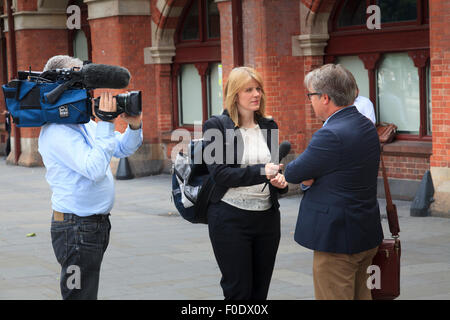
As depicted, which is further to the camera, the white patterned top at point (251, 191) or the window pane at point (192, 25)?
the window pane at point (192, 25)

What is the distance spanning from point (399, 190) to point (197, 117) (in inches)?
229

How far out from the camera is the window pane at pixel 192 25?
16.7m

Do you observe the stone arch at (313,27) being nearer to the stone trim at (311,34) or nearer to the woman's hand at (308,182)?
the stone trim at (311,34)

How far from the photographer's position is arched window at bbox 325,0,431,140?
40.3 ft

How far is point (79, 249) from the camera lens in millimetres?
4531

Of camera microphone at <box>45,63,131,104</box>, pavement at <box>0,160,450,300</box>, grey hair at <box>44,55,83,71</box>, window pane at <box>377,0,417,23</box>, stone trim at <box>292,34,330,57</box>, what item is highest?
window pane at <box>377,0,417,23</box>

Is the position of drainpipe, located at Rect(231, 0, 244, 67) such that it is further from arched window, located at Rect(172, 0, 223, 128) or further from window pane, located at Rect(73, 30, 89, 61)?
window pane, located at Rect(73, 30, 89, 61)

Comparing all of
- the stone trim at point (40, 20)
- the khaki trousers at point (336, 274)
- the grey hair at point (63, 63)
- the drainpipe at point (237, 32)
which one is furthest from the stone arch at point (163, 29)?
the khaki trousers at point (336, 274)

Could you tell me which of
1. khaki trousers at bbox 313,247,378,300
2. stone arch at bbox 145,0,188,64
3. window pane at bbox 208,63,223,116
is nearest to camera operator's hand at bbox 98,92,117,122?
khaki trousers at bbox 313,247,378,300

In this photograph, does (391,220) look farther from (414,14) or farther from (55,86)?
(414,14)

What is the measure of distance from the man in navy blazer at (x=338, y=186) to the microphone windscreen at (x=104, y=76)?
3.21ft

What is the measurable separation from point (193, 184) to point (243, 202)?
0.32 metres

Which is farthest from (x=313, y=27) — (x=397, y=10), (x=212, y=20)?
(x=212, y=20)

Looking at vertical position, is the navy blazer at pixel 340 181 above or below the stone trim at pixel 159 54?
below
